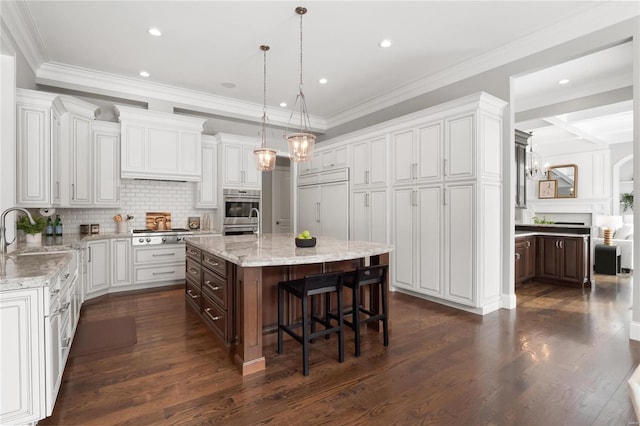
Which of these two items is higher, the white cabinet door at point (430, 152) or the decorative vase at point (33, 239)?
the white cabinet door at point (430, 152)

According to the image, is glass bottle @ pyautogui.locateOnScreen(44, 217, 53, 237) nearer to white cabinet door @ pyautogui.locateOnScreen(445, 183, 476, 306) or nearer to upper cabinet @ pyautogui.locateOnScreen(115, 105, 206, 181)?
upper cabinet @ pyautogui.locateOnScreen(115, 105, 206, 181)

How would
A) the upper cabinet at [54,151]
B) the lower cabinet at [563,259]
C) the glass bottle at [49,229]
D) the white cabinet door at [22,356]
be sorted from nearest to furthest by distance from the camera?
the white cabinet door at [22,356]
the upper cabinet at [54,151]
the glass bottle at [49,229]
the lower cabinet at [563,259]

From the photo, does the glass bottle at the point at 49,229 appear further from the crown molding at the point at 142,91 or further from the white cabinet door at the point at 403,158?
the white cabinet door at the point at 403,158

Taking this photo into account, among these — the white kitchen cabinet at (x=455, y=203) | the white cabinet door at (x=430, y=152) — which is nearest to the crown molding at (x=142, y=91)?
the white kitchen cabinet at (x=455, y=203)

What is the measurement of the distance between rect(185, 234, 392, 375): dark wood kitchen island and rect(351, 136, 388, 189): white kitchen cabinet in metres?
1.97

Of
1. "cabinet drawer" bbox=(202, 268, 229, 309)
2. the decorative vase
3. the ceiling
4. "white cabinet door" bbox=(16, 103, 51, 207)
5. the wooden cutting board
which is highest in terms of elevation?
the ceiling

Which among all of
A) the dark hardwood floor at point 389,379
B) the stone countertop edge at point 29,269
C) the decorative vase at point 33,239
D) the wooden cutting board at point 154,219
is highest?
the wooden cutting board at point 154,219

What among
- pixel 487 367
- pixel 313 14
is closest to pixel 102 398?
pixel 487 367

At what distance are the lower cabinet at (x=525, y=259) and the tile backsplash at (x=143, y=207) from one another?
5.10 metres

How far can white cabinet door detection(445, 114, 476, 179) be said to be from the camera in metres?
3.88

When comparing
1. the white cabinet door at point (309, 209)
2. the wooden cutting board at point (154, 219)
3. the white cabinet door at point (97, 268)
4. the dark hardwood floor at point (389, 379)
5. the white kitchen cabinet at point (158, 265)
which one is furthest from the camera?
the white cabinet door at point (309, 209)

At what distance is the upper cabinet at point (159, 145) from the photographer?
5.01 metres

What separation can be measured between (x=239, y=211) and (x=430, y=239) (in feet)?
11.3

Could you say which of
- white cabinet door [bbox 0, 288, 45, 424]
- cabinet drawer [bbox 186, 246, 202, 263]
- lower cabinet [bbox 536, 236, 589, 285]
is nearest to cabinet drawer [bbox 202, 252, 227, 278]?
cabinet drawer [bbox 186, 246, 202, 263]
